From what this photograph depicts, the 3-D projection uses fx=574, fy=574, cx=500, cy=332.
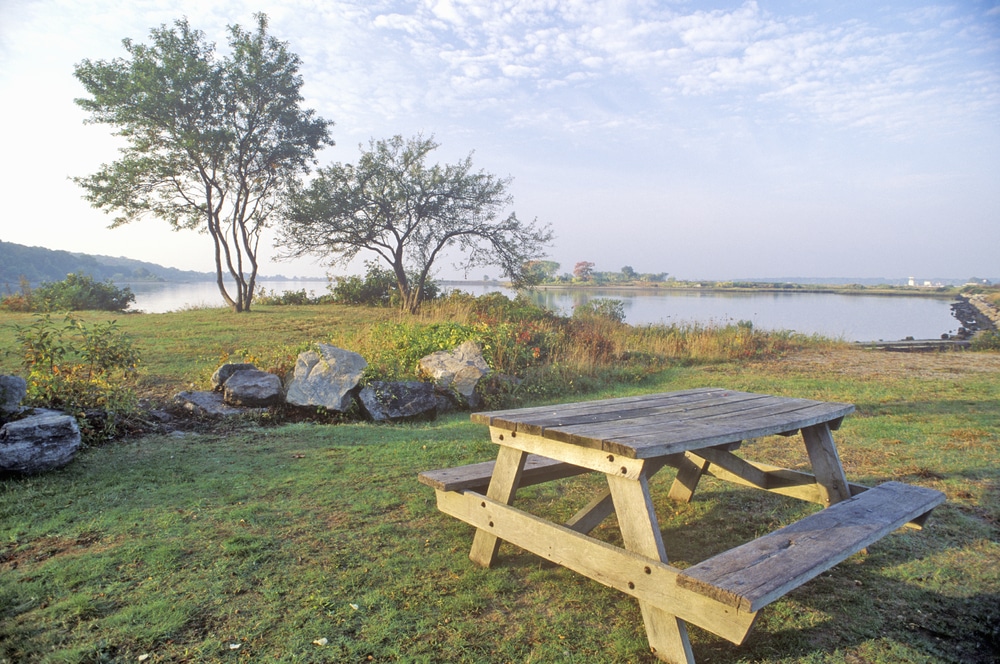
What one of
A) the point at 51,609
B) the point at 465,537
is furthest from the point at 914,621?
the point at 51,609

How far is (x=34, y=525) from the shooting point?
3.48 meters

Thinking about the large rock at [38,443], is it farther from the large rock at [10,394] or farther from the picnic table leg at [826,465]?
the picnic table leg at [826,465]

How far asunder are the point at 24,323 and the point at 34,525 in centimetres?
1183

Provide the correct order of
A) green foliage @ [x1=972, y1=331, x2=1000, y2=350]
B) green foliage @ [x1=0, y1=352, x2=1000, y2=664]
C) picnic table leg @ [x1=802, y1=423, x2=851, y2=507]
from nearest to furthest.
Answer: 1. green foliage @ [x1=0, y1=352, x2=1000, y2=664]
2. picnic table leg @ [x1=802, y1=423, x2=851, y2=507]
3. green foliage @ [x1=972, y1=331, x2=1000, y2=350]

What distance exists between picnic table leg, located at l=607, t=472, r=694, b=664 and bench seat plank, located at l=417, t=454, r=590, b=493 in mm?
875

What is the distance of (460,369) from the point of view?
807 cm

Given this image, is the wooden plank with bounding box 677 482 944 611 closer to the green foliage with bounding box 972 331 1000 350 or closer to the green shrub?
the green foliage with bounding box 972 331 1000 350

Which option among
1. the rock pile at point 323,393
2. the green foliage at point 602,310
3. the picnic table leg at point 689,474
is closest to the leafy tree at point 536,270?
the green foliage at point 602,310

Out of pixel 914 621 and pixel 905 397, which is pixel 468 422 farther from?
pixel 905 397

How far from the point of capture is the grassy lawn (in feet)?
7.98

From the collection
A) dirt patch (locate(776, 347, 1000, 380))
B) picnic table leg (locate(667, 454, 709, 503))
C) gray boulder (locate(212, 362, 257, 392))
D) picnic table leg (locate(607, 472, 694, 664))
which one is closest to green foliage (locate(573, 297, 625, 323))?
dirt patch (locate(776, 347, 1000, 380))

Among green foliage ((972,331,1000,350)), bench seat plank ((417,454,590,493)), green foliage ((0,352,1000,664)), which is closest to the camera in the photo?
green foliage ((0,352,1000,664))

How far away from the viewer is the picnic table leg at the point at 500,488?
120 inches

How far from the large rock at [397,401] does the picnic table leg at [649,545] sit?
4766 millimetres
